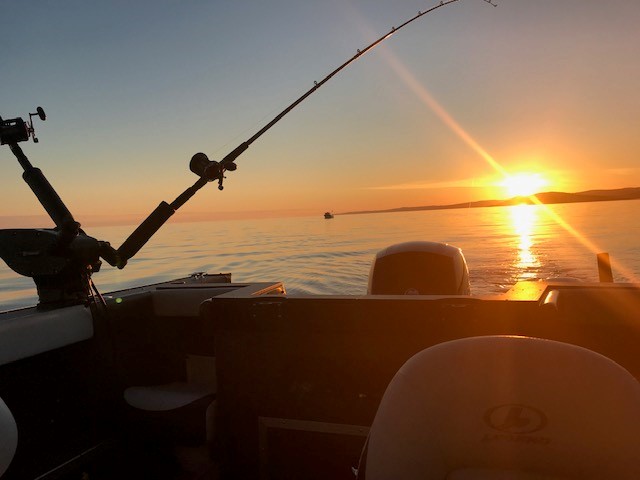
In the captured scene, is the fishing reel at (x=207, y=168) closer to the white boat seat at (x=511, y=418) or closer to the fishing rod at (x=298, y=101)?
the fishing rod at (x=298, y=101)

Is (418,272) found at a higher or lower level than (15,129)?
lower

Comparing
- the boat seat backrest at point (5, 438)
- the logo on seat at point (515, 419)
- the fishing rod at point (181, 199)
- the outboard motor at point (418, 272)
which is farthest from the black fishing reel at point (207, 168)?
the logo on seat at point (515, 419)

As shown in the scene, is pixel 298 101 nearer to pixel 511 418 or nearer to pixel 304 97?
pixel 304 97

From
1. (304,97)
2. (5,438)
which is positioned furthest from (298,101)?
(5,438)

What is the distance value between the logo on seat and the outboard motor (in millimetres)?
3036

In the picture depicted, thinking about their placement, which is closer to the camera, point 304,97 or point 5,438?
point 5,438

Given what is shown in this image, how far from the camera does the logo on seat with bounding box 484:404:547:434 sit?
1.26 metres

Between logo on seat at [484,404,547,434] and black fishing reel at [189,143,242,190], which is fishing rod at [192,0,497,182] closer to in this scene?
black fishing reel at [189,143,242,190]

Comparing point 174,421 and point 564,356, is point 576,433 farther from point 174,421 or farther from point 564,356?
point 174,421

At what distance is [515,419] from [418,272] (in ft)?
10.3

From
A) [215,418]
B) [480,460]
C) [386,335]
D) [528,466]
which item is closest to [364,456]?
[480,460]

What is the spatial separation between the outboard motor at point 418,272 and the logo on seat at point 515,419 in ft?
9.96

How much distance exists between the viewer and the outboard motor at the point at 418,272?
14.3 ft

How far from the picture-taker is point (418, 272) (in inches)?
172
